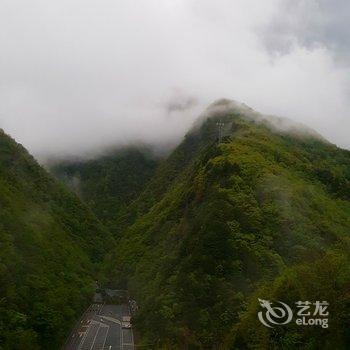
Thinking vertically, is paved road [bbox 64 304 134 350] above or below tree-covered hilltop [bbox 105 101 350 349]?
below

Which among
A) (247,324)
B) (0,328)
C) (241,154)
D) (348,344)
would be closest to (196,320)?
(247,324)

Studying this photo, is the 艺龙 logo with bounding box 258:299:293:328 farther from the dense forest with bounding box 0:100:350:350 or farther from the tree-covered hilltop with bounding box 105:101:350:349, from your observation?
the dense forest with bounding box 0:100:350:350

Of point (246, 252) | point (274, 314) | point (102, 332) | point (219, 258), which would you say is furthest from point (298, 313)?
point (102, 332)

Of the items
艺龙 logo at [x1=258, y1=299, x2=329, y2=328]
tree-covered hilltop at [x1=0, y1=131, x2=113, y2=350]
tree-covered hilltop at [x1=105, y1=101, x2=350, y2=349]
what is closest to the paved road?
tree-covered hilltop at [x1=0, y1=131, x2=113, y2=350]

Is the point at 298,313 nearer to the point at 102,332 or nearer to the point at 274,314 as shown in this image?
the point at 274,314

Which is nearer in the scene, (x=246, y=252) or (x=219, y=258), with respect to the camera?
(x=246, y=252)

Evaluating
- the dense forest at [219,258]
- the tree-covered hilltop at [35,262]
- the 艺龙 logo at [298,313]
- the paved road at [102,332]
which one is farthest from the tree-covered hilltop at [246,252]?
the tree-covered hilltop at [35,262]
